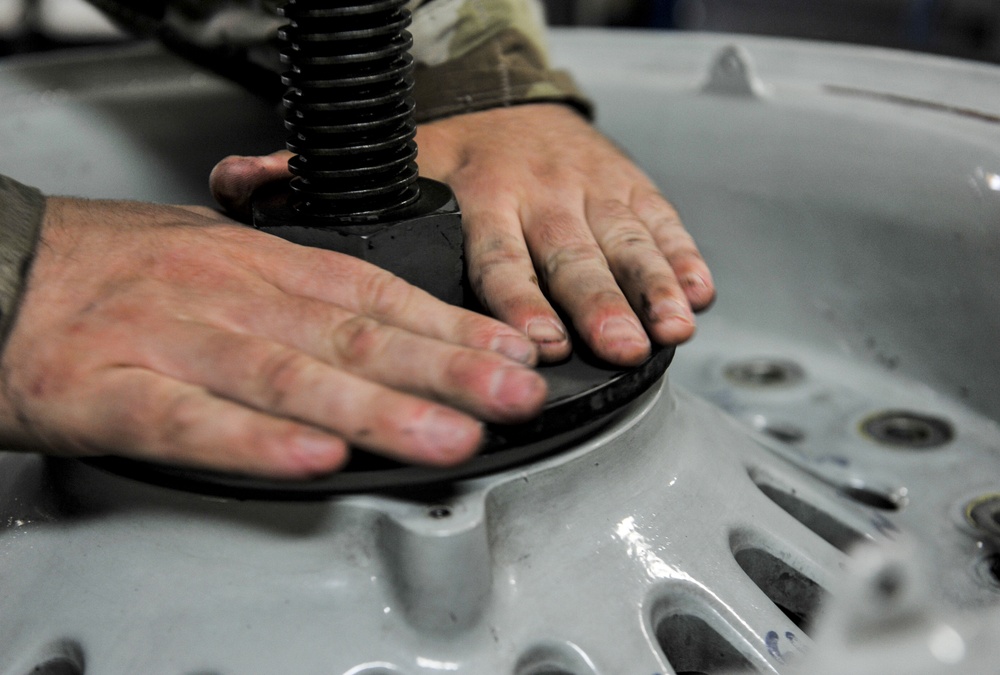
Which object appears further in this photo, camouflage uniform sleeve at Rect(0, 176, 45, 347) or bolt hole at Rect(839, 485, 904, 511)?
bolt hole at Rect(839, 485, 904, 511)

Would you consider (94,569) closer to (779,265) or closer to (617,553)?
(617,553)

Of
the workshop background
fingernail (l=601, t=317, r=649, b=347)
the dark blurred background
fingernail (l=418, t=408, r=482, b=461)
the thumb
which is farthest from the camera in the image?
the dark blurred background

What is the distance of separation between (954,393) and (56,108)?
947 millimetres

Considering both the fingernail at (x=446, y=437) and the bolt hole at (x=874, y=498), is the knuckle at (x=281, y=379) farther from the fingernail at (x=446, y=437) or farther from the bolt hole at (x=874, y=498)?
the bolt hole at (x=874, y=498)

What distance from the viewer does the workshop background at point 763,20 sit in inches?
75.0

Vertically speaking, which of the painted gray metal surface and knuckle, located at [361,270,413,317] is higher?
knuckle, located at [361,270,413,317]

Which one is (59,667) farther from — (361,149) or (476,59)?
(476,59)

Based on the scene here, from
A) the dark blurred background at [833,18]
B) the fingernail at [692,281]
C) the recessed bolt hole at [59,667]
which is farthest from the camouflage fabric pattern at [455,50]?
the dark blurred background at [833,18]

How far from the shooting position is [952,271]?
85 cm

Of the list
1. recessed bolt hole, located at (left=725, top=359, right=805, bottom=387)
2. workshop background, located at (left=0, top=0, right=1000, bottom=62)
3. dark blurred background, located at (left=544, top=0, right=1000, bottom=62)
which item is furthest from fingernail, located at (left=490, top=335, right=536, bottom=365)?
dark blurred background, located at (left=544, top=0, right=1000, bottom=62)

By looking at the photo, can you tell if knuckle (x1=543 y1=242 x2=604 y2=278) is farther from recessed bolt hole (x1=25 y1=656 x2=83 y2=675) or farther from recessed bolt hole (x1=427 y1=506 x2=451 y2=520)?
recessed bolt hole (x1=25 y1=656 x2=83 y2=675)

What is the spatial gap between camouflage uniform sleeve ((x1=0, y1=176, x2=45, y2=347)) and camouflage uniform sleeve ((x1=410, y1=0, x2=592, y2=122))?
1.27ft

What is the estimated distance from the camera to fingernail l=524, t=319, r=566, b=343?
566 mm

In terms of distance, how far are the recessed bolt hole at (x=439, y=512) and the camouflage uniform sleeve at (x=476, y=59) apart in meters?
0.49
